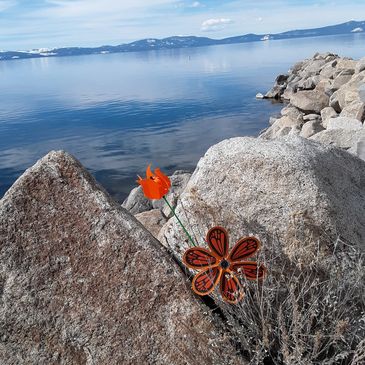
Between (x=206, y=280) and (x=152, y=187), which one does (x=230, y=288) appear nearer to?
(x=206, y=280)

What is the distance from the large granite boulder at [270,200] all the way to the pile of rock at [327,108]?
152 inches

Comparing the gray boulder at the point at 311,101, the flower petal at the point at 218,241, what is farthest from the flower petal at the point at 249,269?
the gray boulder at the point at 311,101

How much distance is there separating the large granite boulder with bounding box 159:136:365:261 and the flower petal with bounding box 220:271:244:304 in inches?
22.0

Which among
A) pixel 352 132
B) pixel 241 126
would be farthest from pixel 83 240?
pixel 241 126

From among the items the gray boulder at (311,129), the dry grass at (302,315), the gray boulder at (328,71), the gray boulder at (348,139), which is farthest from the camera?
the gray boulder at (328,71)

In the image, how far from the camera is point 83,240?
3.68 meters

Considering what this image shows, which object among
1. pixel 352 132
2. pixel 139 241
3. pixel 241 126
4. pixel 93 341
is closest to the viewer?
pixel 93 341

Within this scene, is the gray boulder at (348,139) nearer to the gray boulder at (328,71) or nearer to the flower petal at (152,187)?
the flower petal at (152,187)

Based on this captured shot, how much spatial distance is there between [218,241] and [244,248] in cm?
22

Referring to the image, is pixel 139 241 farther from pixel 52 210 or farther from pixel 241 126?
pixel 241 126

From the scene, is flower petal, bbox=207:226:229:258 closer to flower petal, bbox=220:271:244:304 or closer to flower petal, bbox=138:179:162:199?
flower petal, bbox=220:271:244:304

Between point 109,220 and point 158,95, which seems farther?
point 158,95

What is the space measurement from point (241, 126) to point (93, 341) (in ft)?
89.6

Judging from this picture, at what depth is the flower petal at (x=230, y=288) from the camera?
3.33 m
